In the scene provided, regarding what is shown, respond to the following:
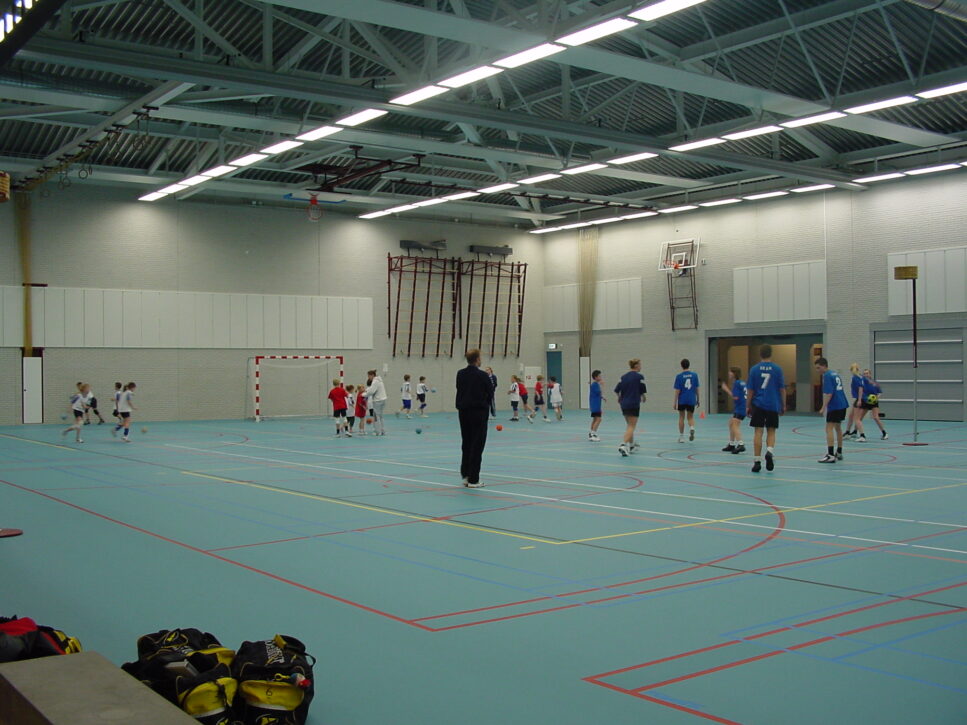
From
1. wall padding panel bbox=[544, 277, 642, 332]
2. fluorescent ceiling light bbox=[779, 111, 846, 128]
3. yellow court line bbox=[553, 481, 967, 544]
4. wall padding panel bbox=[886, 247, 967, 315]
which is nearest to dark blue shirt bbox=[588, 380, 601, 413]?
fluorescent ceiling light bbox=[779, 111, 846, 128]

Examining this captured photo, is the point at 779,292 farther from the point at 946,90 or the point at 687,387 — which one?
the point at 946,90

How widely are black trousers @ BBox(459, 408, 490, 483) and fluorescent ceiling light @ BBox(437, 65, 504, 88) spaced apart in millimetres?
7489

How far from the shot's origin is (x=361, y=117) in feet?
75.0

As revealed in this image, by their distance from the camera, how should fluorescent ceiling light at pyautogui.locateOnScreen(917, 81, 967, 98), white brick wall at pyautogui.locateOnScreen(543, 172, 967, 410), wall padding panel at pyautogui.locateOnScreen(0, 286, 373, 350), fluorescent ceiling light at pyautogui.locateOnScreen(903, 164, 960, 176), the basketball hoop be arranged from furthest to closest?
wall padding panel at pyautogui.locateOnScreen(0, 286, 373, 350)
the basketball hoop
white brick wall at pyautogui.locateOnScreen(543, 172, 967, 410)
fluorescent ceiling light at pyautogui.locateOnScreen(903, 164, 960, 176)
fluorescent ceiling light at pyautogui.locateOnScreen(917, 81, 967, 98)

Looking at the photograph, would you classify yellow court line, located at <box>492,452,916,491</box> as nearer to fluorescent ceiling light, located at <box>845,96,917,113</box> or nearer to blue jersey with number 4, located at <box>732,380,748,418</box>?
blue jersey with number 4, located at <box>732,380,748,418</box>

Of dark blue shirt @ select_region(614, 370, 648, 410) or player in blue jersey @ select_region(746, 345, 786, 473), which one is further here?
dark blue shirt @ select_region(614, 370, 648, 410)

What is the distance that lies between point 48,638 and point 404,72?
53.4 ft

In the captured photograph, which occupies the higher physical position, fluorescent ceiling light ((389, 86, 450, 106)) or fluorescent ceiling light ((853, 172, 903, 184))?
fluorescent ceiling light ((853, 172, 903, 184))

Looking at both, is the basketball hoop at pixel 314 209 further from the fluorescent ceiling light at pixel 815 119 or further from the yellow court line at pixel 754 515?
the yellow court line at pixel 754 515

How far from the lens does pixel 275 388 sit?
126 ft

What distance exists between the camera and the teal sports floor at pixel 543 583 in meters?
5.20

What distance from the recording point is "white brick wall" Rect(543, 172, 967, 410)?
32000 millimetres

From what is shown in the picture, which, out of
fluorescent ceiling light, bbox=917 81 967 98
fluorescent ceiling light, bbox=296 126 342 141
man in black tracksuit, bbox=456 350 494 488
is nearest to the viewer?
man in black tracksuit, bbox=456 350 494 488

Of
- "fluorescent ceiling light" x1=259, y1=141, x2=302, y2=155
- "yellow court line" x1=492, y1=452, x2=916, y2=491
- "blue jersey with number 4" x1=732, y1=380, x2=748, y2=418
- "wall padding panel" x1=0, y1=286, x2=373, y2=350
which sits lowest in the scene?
"yellow court line" x1=492, y1=452, x2=916, y2=491
